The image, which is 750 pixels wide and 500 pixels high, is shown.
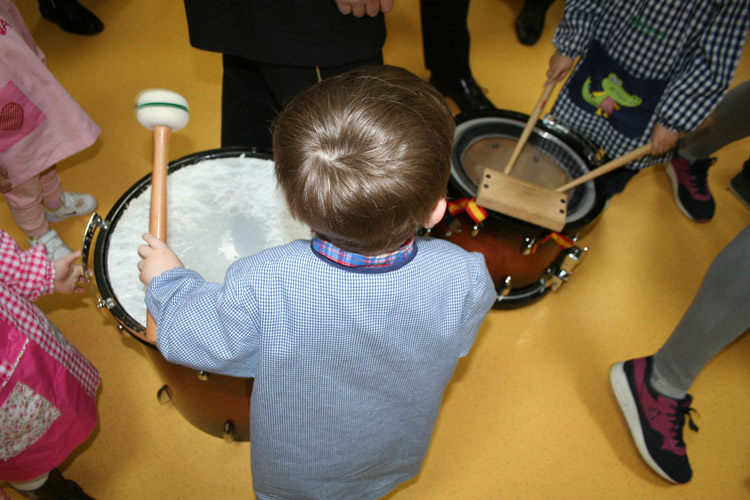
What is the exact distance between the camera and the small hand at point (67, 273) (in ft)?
3.29

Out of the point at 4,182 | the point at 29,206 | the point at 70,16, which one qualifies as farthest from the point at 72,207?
the point at 70,16

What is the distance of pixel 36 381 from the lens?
896mm

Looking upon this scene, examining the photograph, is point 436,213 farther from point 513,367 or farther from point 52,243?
point 52,243

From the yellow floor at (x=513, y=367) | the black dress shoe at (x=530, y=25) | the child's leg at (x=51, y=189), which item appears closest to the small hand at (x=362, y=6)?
the yellow floor at (x=513, y=367)

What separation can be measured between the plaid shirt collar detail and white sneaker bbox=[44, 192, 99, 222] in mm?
1185

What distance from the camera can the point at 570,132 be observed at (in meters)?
1.30

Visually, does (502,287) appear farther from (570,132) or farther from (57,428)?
(57,428)

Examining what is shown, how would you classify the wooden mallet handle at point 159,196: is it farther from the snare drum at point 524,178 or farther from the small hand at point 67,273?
the snare drum at point 524,178

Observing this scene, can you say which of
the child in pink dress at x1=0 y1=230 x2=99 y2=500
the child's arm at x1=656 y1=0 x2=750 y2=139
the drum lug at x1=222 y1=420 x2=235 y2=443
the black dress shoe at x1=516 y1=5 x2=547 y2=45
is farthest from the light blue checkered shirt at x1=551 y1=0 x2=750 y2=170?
the child in pink dress at x1=0 y1=230 x2=99 y2=500

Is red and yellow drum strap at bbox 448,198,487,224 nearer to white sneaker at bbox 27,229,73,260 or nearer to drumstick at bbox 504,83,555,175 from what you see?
drumstick at bbox 504,83,555,175

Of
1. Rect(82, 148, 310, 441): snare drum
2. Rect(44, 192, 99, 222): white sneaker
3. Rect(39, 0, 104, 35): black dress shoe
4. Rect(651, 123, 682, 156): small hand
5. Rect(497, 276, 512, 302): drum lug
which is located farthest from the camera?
Rect(39, 0, 104, 35): black dress shoe

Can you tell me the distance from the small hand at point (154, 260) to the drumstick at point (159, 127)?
0.08 ft

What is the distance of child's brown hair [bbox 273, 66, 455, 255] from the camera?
0.61 m

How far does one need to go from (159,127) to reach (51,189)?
0.80 meters
